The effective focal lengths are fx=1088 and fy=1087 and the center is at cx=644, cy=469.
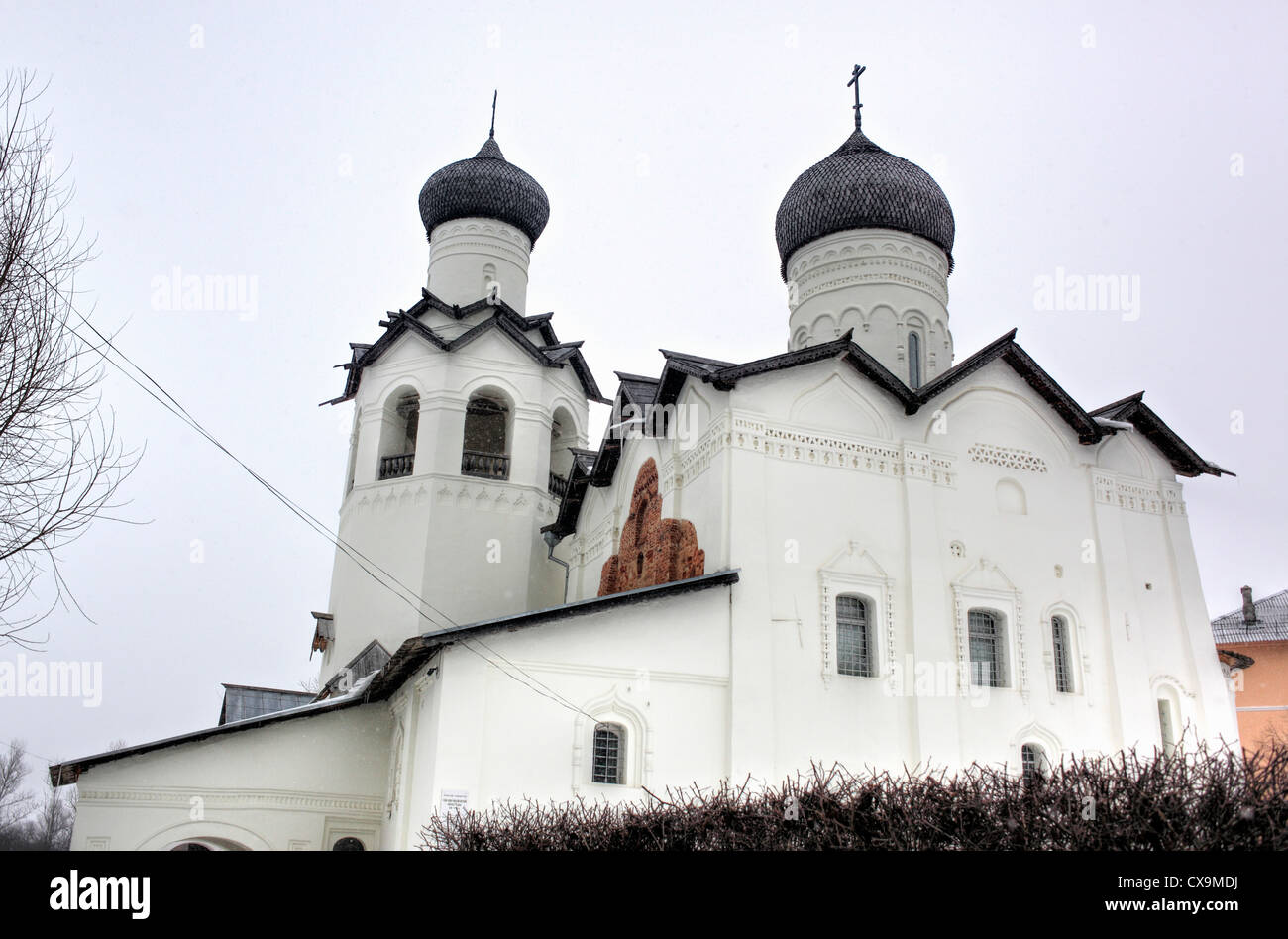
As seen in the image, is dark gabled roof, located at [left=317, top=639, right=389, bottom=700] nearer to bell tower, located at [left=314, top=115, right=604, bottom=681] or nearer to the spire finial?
bell tower, located at [left=314, top=115, right=604, bottom=681]

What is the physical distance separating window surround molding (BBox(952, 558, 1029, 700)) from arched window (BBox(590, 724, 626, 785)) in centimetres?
426

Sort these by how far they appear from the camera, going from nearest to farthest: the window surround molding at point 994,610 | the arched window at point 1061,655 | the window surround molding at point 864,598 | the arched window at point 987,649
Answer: the window surround molding at point 864,598 < the window surround molding at point 994,610 < the arched window at point 987,649 < the arched window at point 1061,655

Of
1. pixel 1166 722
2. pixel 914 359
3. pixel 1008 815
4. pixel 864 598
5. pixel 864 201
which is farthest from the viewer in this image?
pixel 864 201

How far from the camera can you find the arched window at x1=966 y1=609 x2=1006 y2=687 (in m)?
13.2

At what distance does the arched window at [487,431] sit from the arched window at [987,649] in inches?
330

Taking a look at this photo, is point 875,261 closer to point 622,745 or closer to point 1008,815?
point 622,745

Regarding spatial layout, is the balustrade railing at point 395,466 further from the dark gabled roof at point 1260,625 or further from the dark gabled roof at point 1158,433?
the dark gabled roof at point 1260,625

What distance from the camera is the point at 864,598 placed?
42.5 feet

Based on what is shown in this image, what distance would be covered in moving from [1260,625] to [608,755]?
17326 mm

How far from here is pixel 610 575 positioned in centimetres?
1594

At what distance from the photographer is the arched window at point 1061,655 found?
44.6ft

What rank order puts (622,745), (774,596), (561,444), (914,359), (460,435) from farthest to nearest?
(561,444) → (460,435) → (914,359) → (774,596) → (622,745)

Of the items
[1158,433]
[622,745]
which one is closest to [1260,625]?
[1158,433]

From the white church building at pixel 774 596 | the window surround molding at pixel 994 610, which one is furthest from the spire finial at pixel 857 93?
the window surround molding at pixel 994 610
